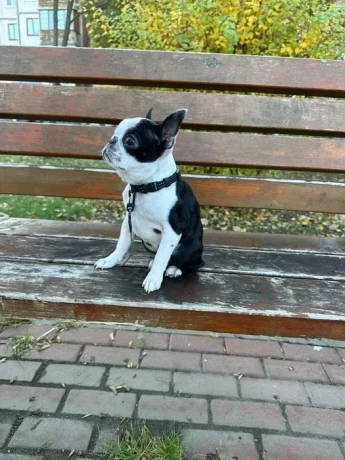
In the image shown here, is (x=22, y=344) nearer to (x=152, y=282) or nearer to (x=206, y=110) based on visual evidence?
(x=152, y=282)

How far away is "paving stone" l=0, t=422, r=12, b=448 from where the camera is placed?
1.67 m

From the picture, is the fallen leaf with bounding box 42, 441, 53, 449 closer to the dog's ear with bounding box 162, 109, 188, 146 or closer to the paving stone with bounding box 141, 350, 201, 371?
the paving stone with bounding box 141, 350, 201, 371

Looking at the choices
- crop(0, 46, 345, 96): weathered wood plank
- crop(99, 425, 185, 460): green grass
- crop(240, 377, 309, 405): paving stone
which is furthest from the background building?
crop(99, 425, 185, 460): green grass

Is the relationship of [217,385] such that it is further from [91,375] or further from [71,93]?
[71,93]

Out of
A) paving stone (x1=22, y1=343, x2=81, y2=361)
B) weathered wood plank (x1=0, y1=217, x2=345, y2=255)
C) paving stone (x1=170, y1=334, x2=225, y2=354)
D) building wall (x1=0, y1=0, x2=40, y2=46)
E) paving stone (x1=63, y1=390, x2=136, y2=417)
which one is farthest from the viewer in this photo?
building wall (x1=0, y1=0, x2=40, y2=46)

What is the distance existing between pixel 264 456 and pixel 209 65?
1768 mm

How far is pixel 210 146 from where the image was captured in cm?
223

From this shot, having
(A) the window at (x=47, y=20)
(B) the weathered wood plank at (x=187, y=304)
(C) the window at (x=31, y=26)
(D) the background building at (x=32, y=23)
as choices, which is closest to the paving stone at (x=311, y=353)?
(B) the weathered wood plank at (x=187, y=304)

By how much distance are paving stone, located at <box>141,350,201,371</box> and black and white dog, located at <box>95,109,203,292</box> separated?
653 mm

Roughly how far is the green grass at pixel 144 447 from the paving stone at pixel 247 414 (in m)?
0.23

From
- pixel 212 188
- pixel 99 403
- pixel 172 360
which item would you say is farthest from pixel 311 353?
pixel 99 403

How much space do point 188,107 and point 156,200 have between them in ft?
2.58

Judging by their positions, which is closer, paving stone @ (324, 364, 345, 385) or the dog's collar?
the dog's collar

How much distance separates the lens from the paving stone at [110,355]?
2145mm
